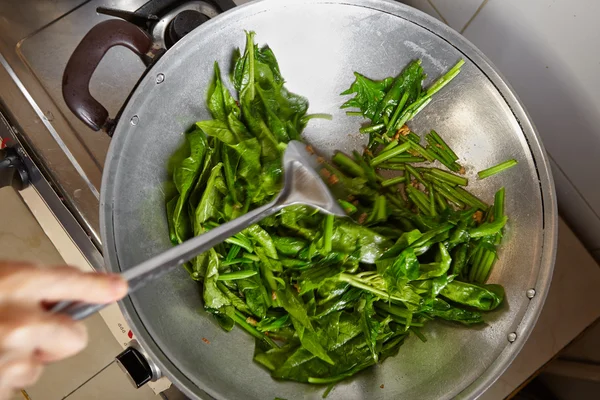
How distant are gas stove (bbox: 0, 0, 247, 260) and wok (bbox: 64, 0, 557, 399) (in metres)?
0.14

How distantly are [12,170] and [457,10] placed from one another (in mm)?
1284

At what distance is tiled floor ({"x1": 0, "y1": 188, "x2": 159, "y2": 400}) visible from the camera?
6.16 ft

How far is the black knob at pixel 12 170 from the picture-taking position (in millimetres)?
1284

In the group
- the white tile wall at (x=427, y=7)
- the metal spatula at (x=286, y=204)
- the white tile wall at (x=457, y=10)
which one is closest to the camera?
the metal spatula at (x=286, y=204)

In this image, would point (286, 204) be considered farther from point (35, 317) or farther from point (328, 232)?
point (35, 317)

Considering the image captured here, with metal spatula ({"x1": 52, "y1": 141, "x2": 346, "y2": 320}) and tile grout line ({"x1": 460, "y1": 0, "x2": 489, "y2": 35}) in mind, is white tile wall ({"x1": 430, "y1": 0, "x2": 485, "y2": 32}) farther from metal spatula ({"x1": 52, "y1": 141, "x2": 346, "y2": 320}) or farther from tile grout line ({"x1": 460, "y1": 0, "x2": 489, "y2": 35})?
metal spatula ({"x1": 52, "y1": 141, "x2": 346, "y2": 320})

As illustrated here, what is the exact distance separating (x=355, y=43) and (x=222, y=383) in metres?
0.85

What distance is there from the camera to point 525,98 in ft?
4.12

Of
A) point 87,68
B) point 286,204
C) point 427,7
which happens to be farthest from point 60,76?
point 427,7

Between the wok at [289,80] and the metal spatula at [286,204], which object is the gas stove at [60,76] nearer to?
the wok at [289,80]

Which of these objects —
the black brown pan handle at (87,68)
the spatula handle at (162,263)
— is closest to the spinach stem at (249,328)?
the spatula handle at (162,263)

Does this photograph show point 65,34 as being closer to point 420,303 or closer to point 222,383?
point 222,383

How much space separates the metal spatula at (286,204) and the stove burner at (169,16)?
15.3 inches

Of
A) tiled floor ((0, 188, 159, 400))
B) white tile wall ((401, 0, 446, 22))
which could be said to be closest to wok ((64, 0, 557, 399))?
white tile wall ((401, 0, 446, 22))
